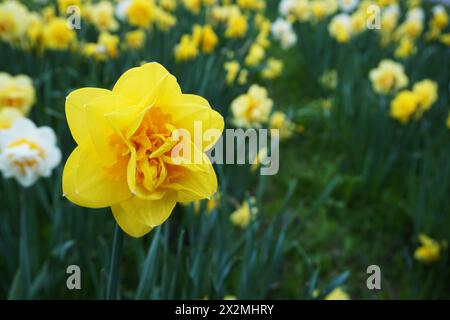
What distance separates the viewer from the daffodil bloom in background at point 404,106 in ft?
7.77

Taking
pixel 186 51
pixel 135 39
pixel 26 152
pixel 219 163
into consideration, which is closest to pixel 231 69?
pixel 186 51

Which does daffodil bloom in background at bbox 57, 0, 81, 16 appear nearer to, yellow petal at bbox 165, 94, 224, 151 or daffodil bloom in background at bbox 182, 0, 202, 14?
daffodil bloom in background at bbox 182, 0, 202, 14

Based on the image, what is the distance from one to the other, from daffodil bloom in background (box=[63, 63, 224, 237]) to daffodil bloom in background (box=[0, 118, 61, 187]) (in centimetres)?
72

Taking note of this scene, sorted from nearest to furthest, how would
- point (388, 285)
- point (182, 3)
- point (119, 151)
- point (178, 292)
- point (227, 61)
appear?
point (119, 151) → point (178, 292) → point (388, 285) → point (227, 61) → point (182, 3)

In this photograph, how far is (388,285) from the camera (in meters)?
2.00

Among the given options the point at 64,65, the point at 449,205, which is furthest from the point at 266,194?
the point at 64,65

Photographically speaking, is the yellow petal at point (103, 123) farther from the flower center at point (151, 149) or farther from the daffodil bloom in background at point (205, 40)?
the daffodil bloom in background at point (205, 40)

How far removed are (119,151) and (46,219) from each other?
1441 millimetres

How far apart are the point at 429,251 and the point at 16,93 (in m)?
1.73

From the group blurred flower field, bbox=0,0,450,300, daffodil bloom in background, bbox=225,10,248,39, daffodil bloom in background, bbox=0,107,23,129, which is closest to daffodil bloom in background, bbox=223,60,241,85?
blurred flower field, bbox=0,0,450,300

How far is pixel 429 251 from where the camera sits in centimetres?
191

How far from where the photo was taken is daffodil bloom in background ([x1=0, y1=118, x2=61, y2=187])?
53.7 inches

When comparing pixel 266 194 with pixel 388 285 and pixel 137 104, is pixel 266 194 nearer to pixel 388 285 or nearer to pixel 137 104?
pixel 388 285

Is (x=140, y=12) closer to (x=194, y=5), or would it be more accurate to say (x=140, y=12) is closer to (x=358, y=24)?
(x=194, y=5)
